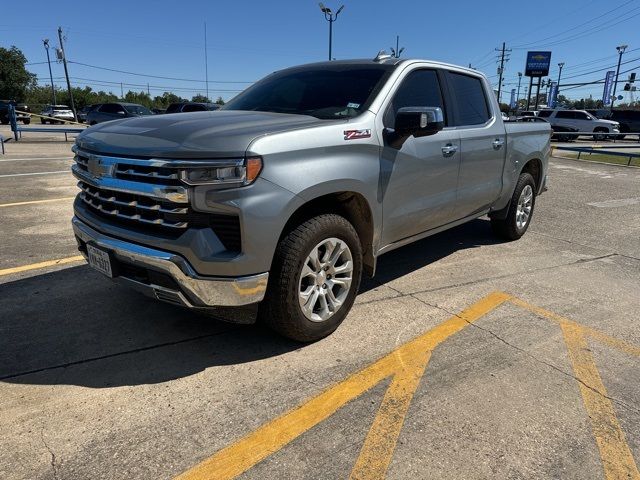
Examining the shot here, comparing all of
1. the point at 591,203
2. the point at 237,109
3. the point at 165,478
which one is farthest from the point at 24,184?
the point at 591,203

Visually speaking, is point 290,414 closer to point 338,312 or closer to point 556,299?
point 338,312

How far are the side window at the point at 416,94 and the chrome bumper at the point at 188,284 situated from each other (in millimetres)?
1609

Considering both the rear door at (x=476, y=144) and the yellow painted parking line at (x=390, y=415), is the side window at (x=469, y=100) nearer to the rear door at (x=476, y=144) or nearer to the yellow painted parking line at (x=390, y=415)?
the rear door at (x=476, y=144)

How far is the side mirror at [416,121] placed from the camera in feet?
11.0

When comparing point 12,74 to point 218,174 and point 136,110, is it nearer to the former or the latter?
point 136,110

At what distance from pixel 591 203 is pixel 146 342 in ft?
27.1

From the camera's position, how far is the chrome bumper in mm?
2701

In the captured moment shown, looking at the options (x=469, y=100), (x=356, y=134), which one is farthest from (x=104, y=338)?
(x=469, y=100)

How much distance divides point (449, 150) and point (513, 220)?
212cm

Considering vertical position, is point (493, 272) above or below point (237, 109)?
below

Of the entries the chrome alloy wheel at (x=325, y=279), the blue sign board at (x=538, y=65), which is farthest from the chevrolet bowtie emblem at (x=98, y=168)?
the blue sign board at (x=538, y=65)

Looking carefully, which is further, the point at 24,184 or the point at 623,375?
the point at 24,184

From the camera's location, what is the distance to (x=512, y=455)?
233 cm

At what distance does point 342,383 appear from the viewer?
290cm
